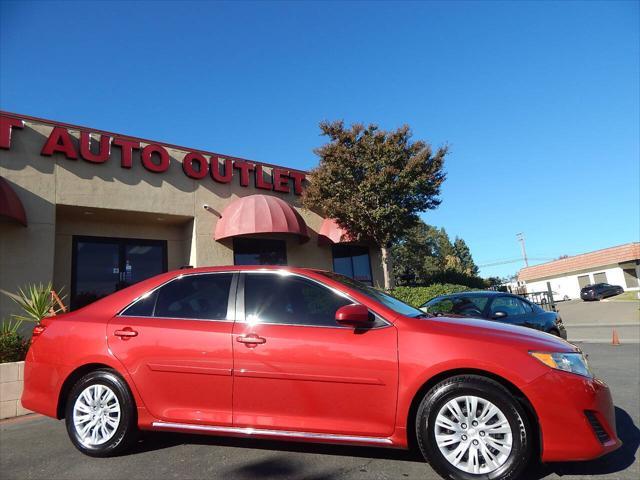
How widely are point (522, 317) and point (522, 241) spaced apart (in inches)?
2631

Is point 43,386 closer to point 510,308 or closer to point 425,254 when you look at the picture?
point 510,308

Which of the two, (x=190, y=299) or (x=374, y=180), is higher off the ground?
(x=374, y=180)

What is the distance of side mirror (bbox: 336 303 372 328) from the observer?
3186 mm

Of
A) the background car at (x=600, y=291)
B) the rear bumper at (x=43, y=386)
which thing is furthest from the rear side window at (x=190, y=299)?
the background car at (x=600, y=291)

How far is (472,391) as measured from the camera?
298cm

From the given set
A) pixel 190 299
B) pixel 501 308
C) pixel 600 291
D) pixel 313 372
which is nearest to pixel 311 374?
pixel 313 372

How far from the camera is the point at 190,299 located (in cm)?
389

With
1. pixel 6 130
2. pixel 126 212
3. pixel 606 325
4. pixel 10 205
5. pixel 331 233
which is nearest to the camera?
pixel 10 205

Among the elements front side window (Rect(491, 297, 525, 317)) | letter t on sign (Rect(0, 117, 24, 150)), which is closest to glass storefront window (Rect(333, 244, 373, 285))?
front side window (Rect(491, 297, 525, 317))

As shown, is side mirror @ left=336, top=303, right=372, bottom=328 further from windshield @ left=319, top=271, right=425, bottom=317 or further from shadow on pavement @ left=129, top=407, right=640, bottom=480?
shadow on pavement @ left=129, top=407, right=640, bottom=480

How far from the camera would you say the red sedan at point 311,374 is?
2.92 m

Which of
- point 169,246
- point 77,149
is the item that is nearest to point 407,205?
point 169,246

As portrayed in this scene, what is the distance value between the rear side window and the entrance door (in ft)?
28.6

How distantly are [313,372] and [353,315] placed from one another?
1.75ft
